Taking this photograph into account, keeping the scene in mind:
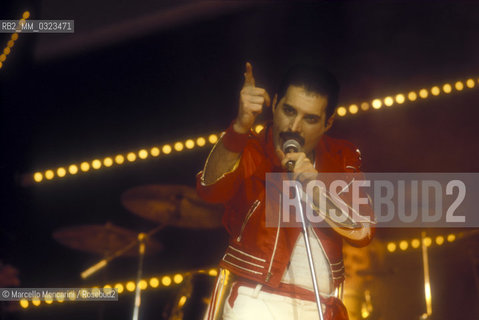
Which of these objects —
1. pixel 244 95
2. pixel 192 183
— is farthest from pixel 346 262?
pixel 244 95

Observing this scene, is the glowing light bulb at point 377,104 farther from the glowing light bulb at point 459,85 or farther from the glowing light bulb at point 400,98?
the glowing light bulb at point 459,85

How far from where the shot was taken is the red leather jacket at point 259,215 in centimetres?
204

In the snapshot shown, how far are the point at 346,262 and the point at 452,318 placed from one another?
1.08m

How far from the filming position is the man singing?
202 centimetres

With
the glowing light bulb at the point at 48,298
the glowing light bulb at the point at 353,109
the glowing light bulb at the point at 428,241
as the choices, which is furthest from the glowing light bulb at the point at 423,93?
the glowing light bulb at the point at 48,298

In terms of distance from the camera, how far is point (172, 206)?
4.05 metres

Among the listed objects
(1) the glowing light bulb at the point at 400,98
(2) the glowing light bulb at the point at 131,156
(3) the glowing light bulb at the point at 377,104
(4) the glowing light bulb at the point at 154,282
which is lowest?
(4) the glowing light bulb at the point at 154,282

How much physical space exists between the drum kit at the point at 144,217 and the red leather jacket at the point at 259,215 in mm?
1771

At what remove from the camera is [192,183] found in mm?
4301

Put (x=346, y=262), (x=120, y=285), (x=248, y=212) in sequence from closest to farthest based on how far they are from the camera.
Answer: (x=248, y=212), (x=346, y=262), (x=120, y=285)

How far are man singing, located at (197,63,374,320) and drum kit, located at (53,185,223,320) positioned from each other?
1.78 meters

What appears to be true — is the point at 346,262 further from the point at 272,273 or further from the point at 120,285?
the point at 272,273

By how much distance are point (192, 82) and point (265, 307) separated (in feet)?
8.00

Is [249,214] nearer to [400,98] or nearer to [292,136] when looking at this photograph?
[292,136]
